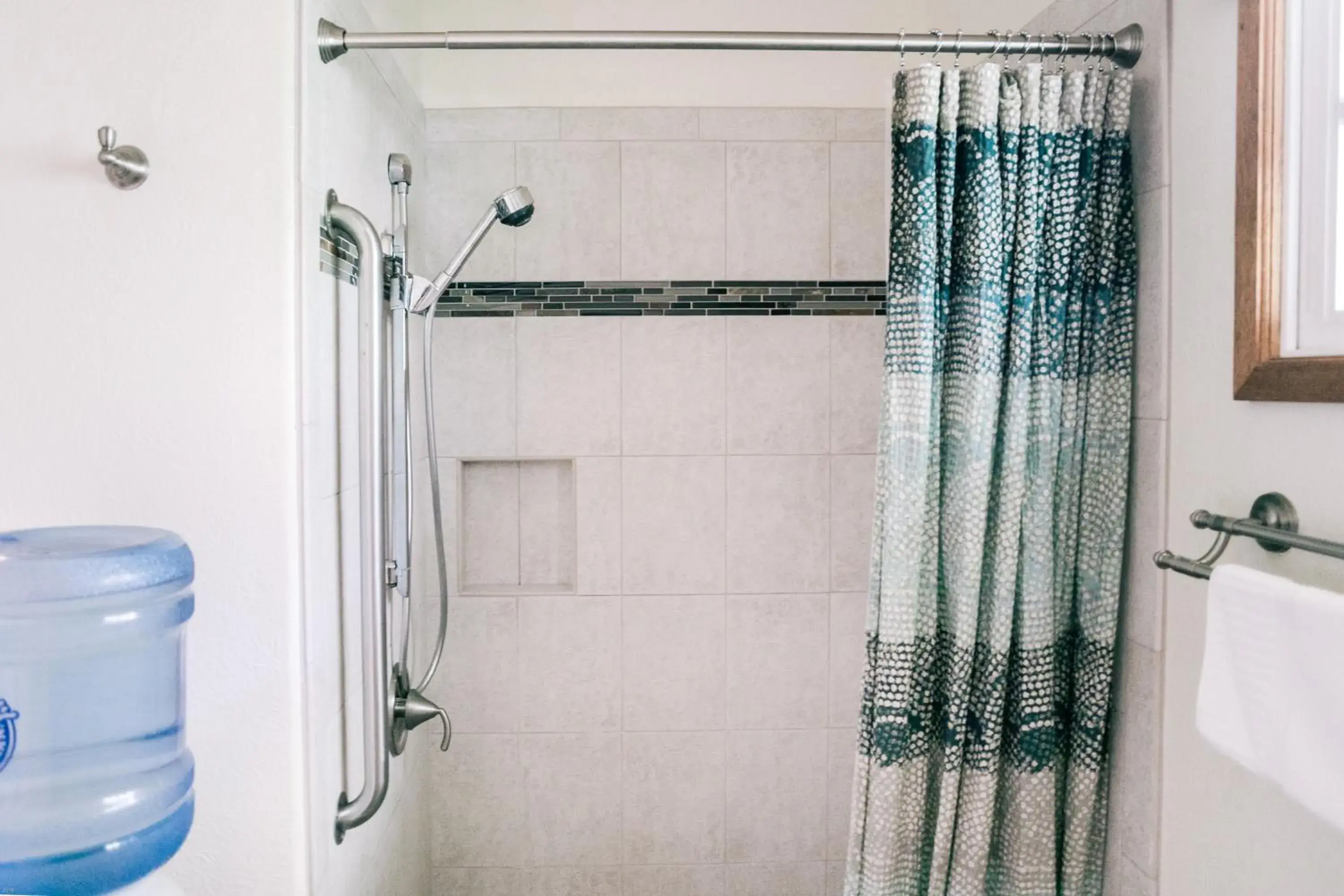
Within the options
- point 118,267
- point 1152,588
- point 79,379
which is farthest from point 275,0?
point 1152,588

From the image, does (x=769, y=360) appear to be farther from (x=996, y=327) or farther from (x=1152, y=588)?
(x=1152, y=588)

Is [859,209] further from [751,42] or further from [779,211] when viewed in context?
[751,42]

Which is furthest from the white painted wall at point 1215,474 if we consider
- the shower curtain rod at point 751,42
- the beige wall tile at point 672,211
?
the beige wall tile at point 672,211

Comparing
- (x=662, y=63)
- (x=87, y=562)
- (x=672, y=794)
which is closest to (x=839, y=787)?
(x=672, y=794)

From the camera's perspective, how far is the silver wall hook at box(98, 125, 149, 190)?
3.31 feet

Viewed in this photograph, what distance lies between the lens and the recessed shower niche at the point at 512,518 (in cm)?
192

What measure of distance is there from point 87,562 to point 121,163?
0.53m

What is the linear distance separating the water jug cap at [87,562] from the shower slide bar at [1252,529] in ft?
4.27

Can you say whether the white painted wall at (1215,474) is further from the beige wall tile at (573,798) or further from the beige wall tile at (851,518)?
the beige wall tile at (573,798)

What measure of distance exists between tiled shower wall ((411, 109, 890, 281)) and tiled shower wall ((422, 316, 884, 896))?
14cm

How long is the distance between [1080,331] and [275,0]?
133cm

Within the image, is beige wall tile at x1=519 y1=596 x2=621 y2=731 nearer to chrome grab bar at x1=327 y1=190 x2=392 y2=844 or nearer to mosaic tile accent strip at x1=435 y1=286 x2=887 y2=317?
chrome grab bar at x1=327 y1=190 x2=392 y2=844

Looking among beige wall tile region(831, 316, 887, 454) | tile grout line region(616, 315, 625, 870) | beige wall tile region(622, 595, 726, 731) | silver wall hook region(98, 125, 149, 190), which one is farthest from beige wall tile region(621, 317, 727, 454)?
silver wall hook region(98, 125, 149, 190)

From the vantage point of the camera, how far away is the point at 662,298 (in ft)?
6.17
